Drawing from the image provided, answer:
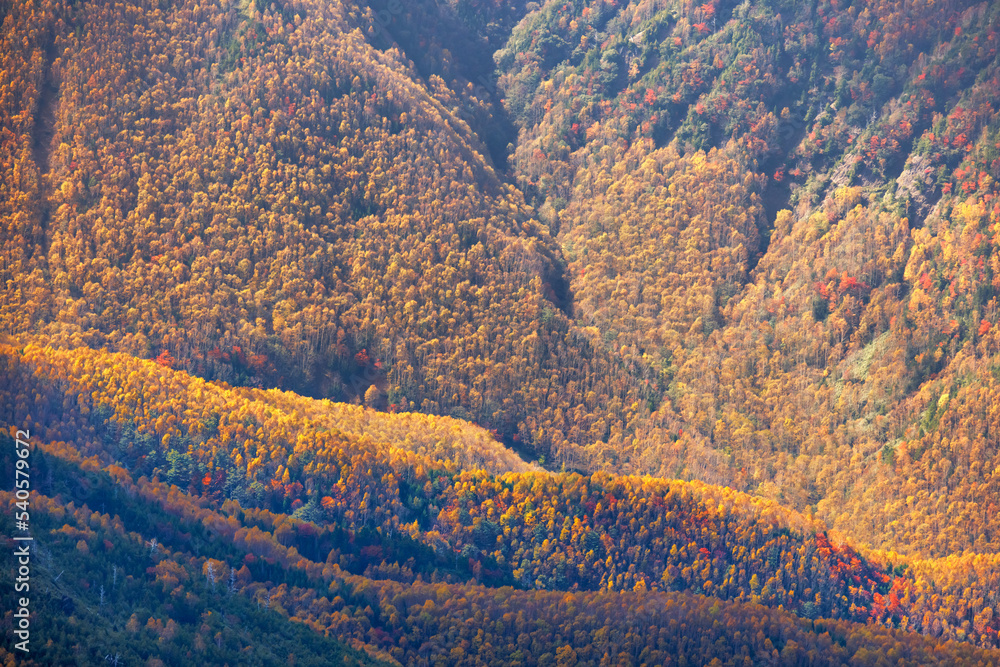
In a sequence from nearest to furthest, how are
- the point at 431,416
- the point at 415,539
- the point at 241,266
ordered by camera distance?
the point at 415,539 → the point at 431,416 → the point at 241,266

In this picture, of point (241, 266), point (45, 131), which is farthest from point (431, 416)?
point (45, 131)

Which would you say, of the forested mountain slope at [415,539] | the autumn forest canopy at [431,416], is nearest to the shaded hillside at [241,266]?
the autumn forest canopy at [431,416]

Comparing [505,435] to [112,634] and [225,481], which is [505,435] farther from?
[112,634]

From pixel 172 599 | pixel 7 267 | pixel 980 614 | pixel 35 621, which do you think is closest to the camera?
pixel 35 621

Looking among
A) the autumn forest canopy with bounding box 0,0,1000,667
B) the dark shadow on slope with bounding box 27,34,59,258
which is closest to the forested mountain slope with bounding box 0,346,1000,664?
the autumn forest canopy with bounding box 0,0,1000,667

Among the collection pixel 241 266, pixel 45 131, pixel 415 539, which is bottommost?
pixel 415 539

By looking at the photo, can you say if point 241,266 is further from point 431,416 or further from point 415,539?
point 415,539

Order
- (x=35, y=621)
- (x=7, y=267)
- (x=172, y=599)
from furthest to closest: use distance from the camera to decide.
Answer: (x=7, y=267) → (x=172, y=599) → (x=35, y=621)

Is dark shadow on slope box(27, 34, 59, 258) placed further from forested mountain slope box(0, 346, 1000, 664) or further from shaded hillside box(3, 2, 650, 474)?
forested mountain slope box(0, 346, 1000, 664)

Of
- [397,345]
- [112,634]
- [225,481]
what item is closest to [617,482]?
[397,345]

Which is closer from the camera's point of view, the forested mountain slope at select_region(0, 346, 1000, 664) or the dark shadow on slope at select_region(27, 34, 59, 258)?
the forested mountain slope at select_region(0, 346, 1000, 664)

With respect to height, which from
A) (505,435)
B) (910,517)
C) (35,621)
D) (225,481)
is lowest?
(35,621)
